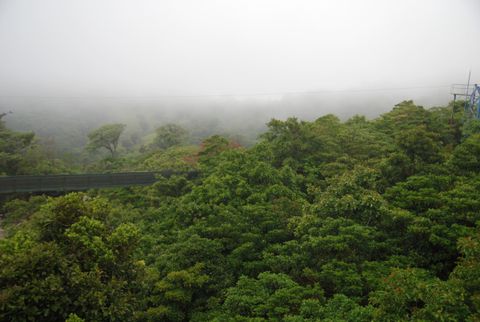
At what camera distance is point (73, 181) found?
90.6ft

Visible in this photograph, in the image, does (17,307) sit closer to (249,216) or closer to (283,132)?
(249,216)

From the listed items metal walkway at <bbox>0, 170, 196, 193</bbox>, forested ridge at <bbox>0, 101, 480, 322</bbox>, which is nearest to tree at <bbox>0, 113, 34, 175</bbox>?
metal walkway at <bbox>0, 170, 196, 193</bbox>

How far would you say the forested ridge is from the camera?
9.82 meters

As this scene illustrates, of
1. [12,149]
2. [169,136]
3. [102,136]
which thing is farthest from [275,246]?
[169,136]

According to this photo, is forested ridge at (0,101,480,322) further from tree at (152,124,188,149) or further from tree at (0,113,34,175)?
tree at (152,124,188,149)

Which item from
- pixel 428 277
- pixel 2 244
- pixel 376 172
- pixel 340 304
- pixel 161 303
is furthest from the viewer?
pixel 376 172

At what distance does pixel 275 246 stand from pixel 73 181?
1782cm

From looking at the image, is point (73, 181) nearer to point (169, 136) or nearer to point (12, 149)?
point (12, 149)

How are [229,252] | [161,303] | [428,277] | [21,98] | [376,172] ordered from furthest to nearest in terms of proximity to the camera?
[21,98] → [376,172] → [229,252] → [161,303] → [428,277]

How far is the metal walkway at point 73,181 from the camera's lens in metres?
25.5

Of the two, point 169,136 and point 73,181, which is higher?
point 169,136

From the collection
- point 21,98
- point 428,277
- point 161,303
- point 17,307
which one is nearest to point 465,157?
point 428,277

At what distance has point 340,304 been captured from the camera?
11578 mm

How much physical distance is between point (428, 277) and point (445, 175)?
26.0 ft
